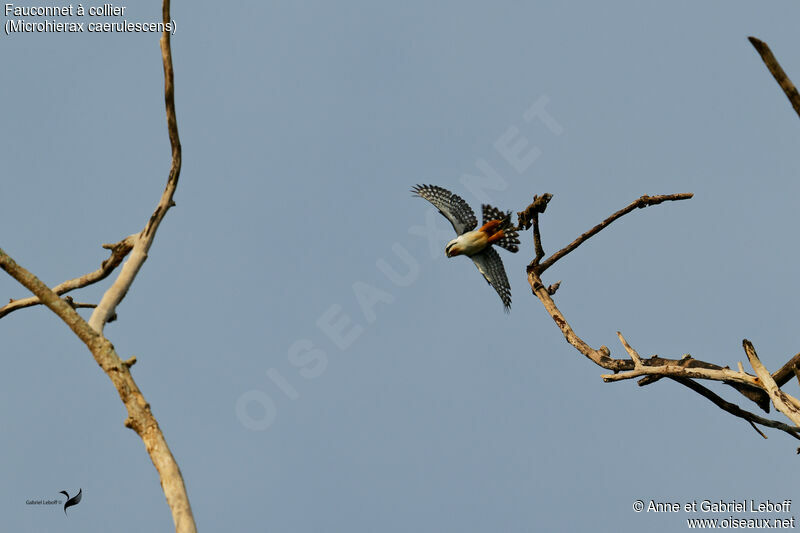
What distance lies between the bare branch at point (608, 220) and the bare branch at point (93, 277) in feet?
18.6

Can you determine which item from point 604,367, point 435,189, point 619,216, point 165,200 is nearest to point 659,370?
point 604,367

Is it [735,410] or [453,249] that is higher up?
[453,249]

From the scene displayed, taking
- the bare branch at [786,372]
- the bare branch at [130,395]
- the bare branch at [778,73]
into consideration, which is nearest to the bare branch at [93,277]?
the bare branch at [130,395]

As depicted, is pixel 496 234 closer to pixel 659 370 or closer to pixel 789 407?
pixel 659 370

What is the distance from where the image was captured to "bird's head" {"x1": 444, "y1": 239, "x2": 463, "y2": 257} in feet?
52.6

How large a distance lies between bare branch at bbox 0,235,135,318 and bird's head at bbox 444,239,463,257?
8.59 metres

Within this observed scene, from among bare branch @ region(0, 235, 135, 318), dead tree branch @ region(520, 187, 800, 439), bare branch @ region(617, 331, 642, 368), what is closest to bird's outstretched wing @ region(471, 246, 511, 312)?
dead tree branch @ region(520, 187, 800, 439)

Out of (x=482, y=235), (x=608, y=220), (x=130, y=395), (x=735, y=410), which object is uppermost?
(x=130, y=395)

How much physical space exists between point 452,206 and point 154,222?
9.82 metres

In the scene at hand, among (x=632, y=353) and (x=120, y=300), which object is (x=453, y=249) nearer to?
(x=632, y=353)

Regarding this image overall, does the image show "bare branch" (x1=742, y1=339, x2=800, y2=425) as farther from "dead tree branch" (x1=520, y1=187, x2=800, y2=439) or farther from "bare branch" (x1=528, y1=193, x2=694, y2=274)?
"bare branch" (x1=528, y1=193, x2=694, y2=274)

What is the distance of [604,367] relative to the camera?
34.9 ft

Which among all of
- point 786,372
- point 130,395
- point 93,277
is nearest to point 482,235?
point 786,372

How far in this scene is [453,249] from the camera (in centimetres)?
1608
